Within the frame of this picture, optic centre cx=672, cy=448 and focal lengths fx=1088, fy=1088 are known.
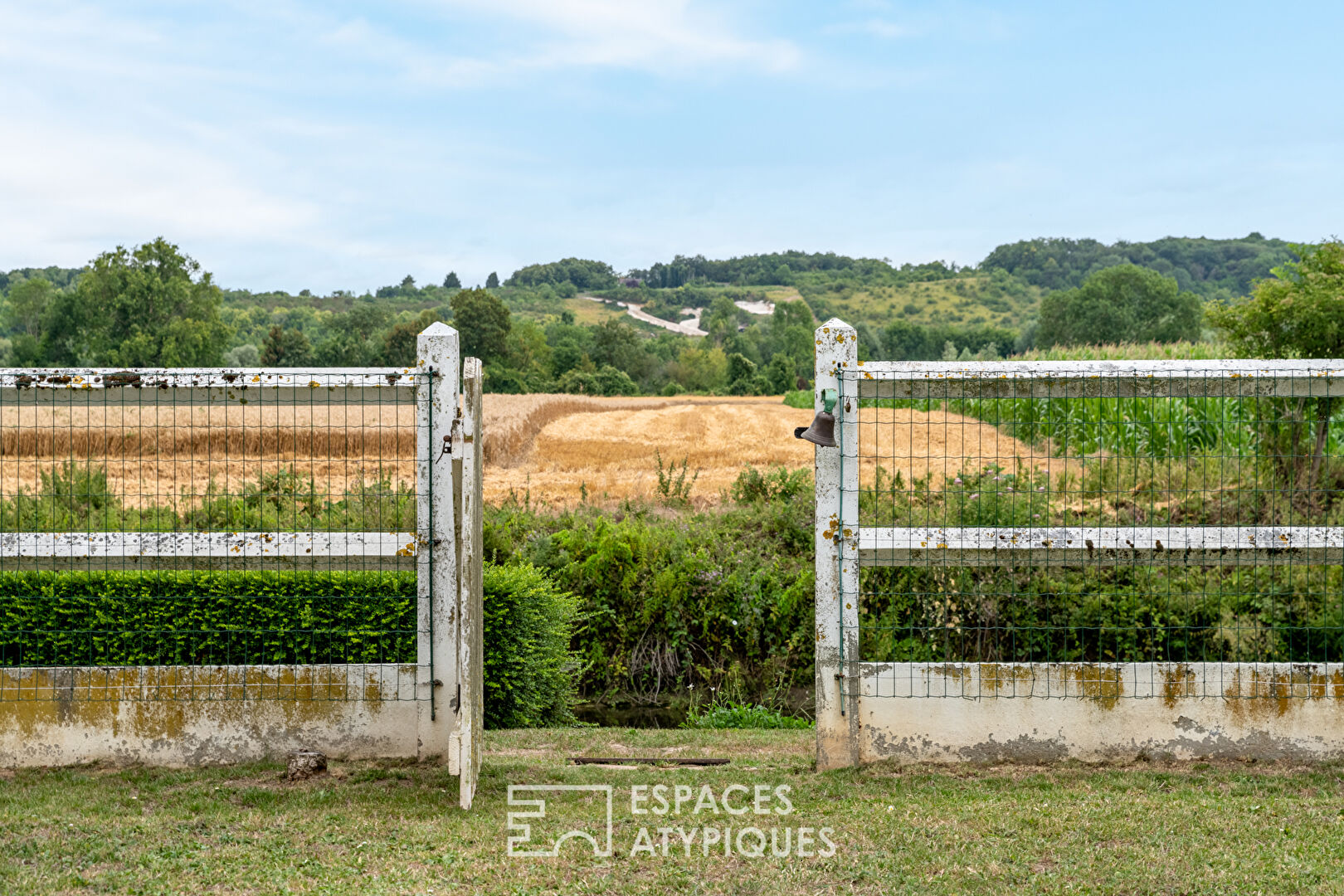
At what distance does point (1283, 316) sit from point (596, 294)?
136m

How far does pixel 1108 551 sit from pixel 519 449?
77.0 feet

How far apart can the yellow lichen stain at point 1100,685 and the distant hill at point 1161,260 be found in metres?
98.2

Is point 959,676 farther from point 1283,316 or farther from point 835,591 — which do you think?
point 1283,316

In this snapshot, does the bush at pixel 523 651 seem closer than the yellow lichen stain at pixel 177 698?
No

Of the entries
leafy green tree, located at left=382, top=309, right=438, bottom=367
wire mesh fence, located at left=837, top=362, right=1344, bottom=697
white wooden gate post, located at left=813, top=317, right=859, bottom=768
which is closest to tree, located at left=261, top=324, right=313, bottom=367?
leafy green tree, located at left=382, top=309, right=438, bottom=367

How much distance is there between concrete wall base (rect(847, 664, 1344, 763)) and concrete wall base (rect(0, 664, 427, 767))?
2333 mm

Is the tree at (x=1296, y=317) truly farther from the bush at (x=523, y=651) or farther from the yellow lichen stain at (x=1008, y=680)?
the bush at (x=523, y=651)

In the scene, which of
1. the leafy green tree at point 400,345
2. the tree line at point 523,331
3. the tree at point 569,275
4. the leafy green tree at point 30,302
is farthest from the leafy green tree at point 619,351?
Answer: the tree at point 569,275

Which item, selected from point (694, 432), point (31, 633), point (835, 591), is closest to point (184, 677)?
point (31, 633)

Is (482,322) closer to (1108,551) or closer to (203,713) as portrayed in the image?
Result: (203,713)

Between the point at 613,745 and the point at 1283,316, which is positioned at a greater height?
the point at 1283,316

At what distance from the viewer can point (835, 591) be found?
5.43 metres

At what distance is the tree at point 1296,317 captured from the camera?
11.1m

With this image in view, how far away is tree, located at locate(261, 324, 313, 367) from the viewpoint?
73000mm
